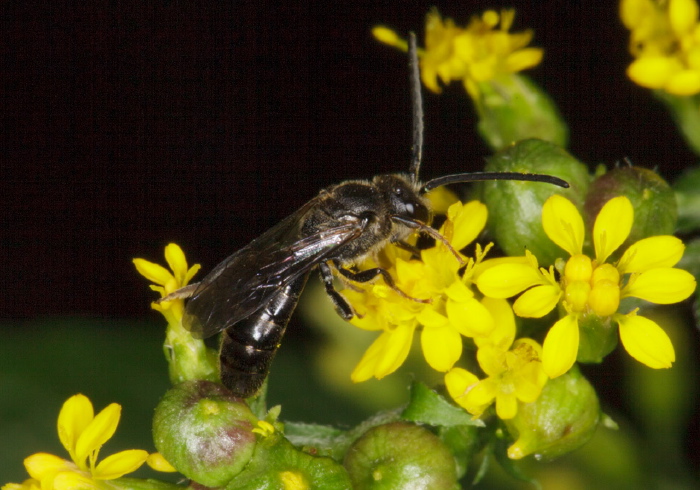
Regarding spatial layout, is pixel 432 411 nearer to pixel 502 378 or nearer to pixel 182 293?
pixel 502 378

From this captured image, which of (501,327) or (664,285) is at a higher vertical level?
(664,285)

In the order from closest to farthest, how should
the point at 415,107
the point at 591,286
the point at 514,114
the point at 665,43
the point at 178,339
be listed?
the point at 591,286 → the point at 178,339 → the point at 415,107 → the point at 665,43 → the point at 514,114

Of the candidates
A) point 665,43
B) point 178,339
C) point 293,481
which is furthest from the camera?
point 665,43

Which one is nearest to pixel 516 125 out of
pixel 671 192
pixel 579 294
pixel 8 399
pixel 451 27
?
pixel 451 27

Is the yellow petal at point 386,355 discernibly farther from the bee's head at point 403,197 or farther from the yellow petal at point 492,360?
the bee's head at point 403,197

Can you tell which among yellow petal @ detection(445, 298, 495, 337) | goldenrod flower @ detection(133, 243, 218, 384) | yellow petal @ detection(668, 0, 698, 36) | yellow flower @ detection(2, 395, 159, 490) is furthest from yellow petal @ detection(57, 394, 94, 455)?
yellow petal @ detection(668, 0, 698, 36)

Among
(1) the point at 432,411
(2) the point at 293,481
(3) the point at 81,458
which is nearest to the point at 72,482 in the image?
(3) the point at 81,458

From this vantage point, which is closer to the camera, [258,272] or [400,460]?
[400,460]

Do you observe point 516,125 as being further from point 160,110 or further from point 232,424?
point 160,110

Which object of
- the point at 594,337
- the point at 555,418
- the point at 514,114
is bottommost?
the point at 555,418
